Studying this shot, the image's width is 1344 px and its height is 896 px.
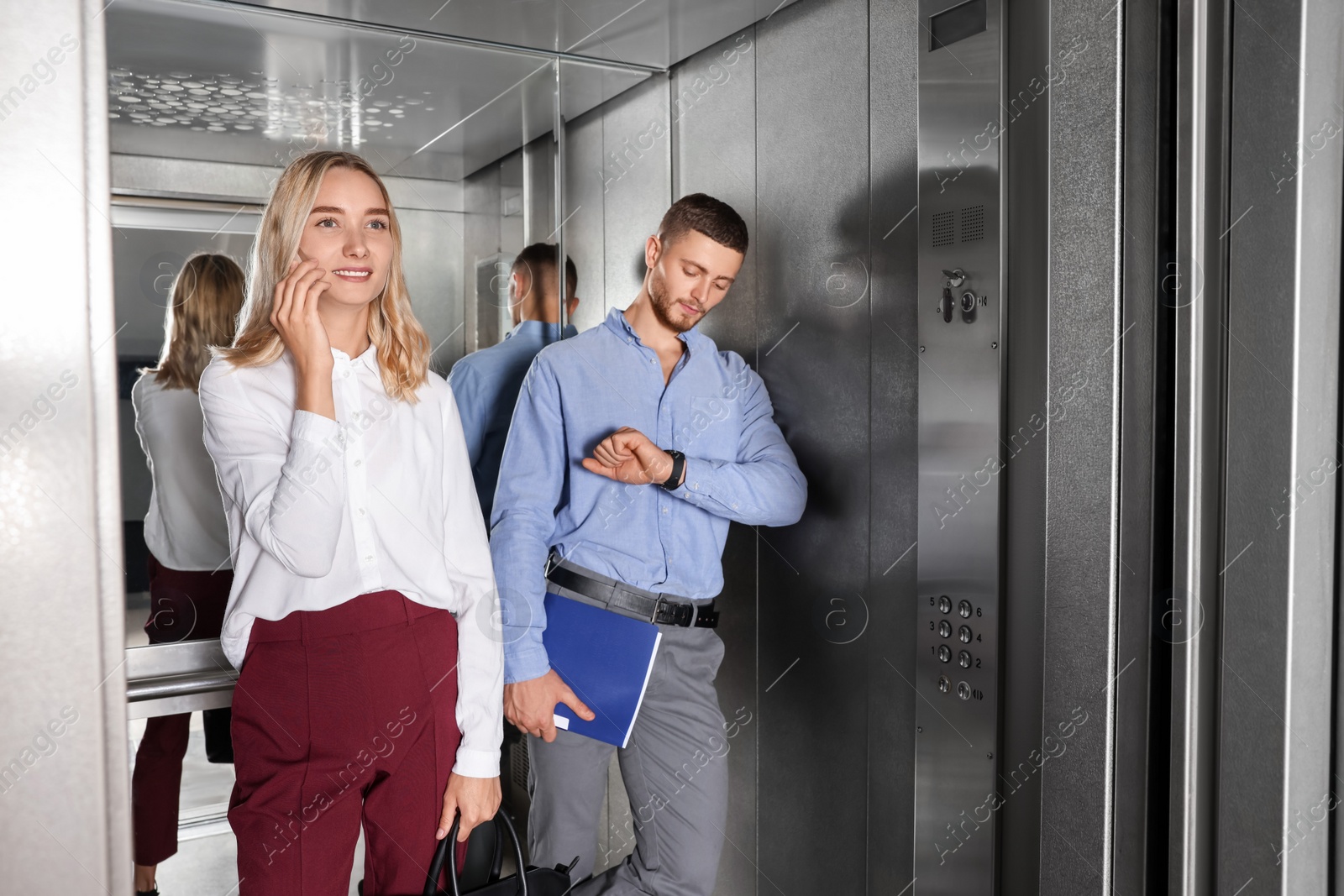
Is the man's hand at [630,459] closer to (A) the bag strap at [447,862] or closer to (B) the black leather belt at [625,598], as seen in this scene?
(B) the black leather belt at [625,598]

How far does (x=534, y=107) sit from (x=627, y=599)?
133cm

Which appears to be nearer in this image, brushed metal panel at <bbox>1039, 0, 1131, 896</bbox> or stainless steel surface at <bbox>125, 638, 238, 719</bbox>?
brushed metal panel at <bbox>1039, 0, 1131, 896</bbox>

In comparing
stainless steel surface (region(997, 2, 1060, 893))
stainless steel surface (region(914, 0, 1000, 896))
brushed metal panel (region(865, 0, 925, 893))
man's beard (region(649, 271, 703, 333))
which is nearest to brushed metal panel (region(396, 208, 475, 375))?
man's beard (region(649, 271, 703, 333))

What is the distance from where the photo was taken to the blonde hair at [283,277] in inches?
58.2

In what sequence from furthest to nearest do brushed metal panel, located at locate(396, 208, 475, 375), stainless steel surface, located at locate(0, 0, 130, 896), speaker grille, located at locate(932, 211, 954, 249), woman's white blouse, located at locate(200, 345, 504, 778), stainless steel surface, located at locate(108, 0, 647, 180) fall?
brushed metal panel, located at locate(396, 208, 475, 375) < stainless steel surface, located at locate(108, 0, 647, 180) < speaker grille, located at locate(932, 211, 954, 249) < woman's white blouse, located at locate(200, 345, 504, 778) < stainless steel surface, located at locate(0, 0, 130, 896)

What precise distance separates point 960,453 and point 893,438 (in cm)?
23

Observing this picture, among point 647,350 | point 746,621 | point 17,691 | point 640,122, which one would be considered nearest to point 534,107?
point 640,122

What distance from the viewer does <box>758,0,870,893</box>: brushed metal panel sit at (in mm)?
2129

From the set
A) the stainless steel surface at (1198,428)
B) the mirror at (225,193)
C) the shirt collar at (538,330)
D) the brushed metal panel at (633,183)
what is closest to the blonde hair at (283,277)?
the mirror at (225,193)

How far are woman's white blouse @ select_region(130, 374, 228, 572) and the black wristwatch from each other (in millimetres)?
900

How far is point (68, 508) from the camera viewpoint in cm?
102

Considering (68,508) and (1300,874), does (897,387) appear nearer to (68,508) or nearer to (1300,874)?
(1300,874)

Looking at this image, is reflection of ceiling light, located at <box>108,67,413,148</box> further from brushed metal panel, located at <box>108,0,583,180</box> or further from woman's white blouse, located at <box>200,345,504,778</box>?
woman's white blouse, located at <box>200,345,504,778</box>

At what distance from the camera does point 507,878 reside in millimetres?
1659
